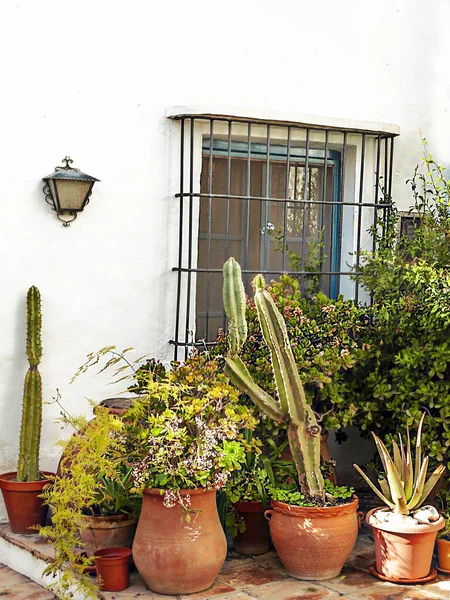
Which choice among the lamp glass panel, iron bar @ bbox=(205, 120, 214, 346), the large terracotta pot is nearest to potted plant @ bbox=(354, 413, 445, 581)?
the large terracotta pot

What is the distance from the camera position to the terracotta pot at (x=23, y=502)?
4836mm

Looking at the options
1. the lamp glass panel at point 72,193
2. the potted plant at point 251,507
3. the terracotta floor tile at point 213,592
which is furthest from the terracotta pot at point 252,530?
the lamp glass panel at point 72,193

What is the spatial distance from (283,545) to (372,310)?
1.52m

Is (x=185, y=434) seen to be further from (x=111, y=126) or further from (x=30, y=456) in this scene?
(x=111, y=126)

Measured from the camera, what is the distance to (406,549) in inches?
169

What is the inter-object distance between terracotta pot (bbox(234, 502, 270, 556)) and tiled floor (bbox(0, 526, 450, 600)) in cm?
6

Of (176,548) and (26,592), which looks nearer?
(176,548)

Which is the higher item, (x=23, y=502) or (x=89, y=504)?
(x=89, y=504)

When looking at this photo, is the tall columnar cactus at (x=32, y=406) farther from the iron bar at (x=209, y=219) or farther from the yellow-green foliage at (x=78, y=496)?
the iron bar at (x=209, y=219)

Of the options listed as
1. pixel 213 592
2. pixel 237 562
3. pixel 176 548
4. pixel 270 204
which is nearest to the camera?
pixel 176 548

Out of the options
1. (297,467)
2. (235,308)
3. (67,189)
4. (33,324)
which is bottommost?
(297,467)

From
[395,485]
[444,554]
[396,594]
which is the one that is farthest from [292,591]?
[444,554]

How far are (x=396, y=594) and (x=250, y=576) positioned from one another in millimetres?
739

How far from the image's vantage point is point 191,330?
543 cm
